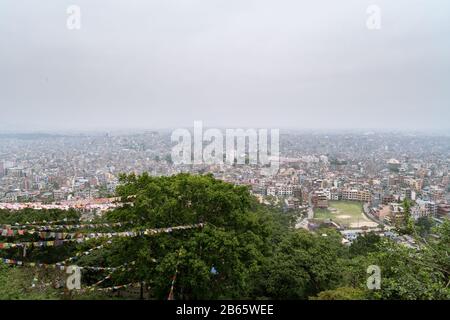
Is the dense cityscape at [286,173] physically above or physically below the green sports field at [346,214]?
above

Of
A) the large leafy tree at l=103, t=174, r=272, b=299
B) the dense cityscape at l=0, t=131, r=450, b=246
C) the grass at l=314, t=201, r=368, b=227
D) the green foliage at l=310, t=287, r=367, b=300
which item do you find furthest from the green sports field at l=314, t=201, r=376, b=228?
the green foliage at l=310, t=287, r=367, b=300

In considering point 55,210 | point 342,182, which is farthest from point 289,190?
point 55,210

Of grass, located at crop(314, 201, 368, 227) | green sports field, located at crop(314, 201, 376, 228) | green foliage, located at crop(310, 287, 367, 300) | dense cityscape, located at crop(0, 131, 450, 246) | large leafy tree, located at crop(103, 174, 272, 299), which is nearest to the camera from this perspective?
green foliage, located at crop(310, 287, 367, 300)

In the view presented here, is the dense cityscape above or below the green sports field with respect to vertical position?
above

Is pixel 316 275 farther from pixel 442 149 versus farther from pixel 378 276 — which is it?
pixel 442 149

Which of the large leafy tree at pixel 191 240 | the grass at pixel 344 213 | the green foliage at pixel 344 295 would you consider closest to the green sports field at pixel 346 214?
the grass at pixel 344 213

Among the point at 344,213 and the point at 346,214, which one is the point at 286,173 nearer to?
the point at 344,213

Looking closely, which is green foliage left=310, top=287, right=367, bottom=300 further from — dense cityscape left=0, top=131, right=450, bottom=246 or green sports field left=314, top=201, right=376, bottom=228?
green sports field left=314, top=201, right=376, bottom=228

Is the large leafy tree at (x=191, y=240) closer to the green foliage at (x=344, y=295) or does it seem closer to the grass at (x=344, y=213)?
the green foliage at (x=344, y=295)

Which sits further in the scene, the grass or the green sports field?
the grass

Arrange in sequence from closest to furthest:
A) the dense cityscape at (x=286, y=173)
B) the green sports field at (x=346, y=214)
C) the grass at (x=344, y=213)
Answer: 1. the dense cityscape at (x=286, y=173)
2. the green sports field at (x=346, y=214)
3. the grass at (x=344, y=213)

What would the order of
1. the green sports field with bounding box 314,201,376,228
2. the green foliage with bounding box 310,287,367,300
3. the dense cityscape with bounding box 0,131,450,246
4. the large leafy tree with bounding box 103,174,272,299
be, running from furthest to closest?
the green sports field with bounding box 314,201,376,228
the dense cityscape with bounding box 0,131,450,246
the large leafy tree with bounding box 103,174,272,299
the green foliage with bounding box 310,287,367,300
